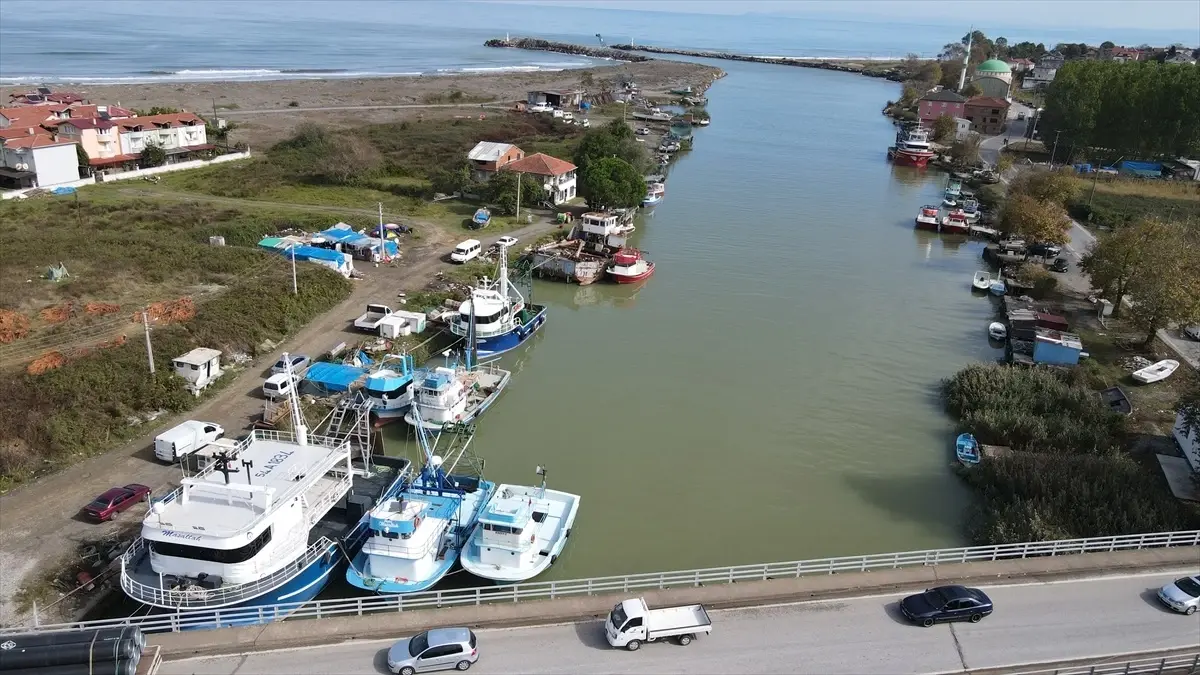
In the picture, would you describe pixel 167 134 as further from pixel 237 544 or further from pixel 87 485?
Answer: pixel 237 544

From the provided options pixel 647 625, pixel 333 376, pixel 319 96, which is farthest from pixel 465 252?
pixel 319 96

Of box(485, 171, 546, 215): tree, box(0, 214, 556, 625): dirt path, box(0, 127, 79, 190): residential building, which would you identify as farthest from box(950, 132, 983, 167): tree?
box(0, 127, 79, 190): residential building

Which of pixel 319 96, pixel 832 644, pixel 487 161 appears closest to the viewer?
pixel 832 644

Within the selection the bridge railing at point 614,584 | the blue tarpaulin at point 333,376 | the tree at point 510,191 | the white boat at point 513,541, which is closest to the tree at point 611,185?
the tree at point 510,191

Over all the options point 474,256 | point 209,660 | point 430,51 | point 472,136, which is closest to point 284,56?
point 430,51

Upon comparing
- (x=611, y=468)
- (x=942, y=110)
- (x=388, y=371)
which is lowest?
(x=611, y=468)

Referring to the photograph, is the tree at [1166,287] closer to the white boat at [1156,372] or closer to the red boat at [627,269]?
the white boat at [1156,372]

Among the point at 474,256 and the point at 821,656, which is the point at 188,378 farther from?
the point at 821,656
